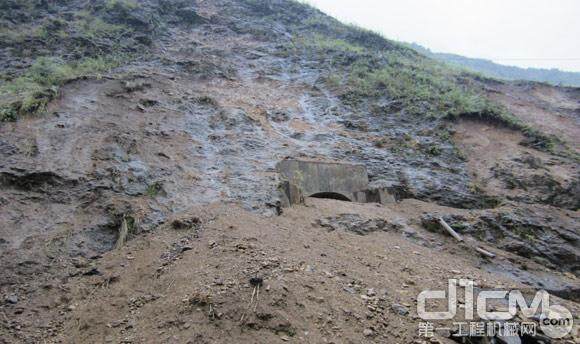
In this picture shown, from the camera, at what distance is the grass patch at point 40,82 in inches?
309

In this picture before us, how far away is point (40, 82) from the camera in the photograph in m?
9.74

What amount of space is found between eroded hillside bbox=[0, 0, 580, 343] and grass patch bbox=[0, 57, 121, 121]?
57 mm

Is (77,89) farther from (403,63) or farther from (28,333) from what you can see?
(403,63)

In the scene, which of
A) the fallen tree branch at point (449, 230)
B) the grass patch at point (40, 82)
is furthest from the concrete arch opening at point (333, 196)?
the grass patch at point (40, 82)

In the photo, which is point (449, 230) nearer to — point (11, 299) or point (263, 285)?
point (263, 285)

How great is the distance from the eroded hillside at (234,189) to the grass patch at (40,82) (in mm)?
57

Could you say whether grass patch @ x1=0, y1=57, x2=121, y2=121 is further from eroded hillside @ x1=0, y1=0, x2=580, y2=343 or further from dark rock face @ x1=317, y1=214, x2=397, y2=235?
dark rock face @ x1=317, y1=214, x2=397, y2=235

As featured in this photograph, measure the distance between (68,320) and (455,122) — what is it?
474 inches

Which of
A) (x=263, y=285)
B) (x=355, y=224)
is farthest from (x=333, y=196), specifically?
(x=263, y=285)

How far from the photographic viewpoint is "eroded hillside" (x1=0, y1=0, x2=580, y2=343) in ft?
15.1

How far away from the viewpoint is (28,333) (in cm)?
425

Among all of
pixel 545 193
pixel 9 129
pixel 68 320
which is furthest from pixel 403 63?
pixel 68 320

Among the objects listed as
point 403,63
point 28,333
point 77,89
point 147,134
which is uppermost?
point 403,63

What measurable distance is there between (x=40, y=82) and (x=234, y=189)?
6426mm
